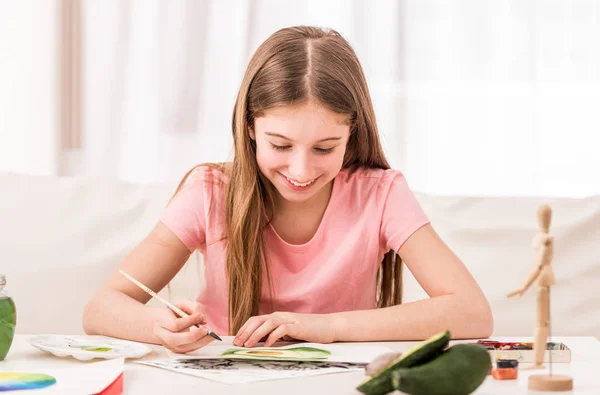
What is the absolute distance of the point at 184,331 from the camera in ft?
3.85

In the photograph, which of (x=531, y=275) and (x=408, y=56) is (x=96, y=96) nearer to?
(x=408, y=56)

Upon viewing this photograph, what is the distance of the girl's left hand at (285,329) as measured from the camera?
1216 mm

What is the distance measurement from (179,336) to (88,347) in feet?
0.43

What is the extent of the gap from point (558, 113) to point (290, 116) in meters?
1.73

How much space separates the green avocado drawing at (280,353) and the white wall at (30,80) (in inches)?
75.8

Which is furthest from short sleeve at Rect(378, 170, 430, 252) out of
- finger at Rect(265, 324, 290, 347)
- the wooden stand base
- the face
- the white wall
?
the white wall

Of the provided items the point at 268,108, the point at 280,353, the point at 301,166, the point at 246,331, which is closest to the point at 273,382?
the point at 280,353

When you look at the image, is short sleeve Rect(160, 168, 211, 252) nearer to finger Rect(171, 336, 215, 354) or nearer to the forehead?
the forehead

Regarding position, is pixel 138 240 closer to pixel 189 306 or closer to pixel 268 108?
pixel 268 108

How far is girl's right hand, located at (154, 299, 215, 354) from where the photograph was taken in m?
1.15

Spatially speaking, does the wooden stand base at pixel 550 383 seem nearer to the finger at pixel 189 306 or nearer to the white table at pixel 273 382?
the white table at pixel 273 382

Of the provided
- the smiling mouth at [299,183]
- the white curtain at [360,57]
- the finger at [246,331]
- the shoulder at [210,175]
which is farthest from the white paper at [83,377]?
the white curtain at [360,57]

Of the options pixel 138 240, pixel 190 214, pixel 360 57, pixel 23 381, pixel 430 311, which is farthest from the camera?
pixel 360 57

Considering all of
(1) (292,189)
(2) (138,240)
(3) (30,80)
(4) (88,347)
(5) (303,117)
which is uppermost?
(3) (30,80)
